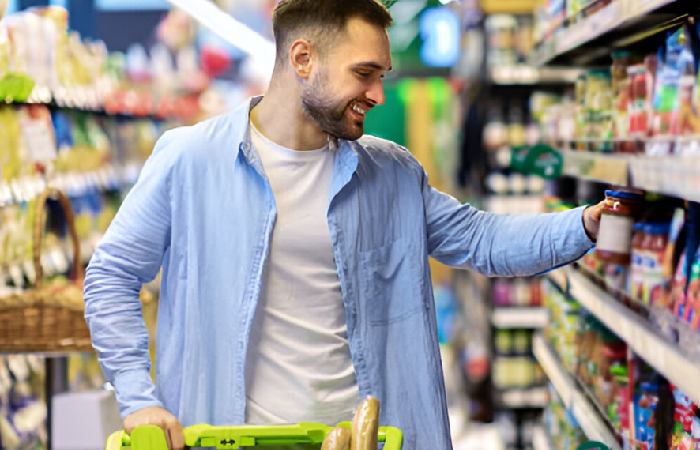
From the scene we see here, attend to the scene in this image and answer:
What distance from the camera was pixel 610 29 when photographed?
3.00 metres

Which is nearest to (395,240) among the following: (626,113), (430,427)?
(430,427)

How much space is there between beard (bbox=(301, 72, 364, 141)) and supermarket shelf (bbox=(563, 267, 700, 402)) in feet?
2.54

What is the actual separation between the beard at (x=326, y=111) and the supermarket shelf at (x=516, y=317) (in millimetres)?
4435

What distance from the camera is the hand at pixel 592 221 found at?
268cm

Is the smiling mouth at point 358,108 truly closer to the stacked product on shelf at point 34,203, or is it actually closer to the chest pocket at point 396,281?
the chest pocket at point 396,281

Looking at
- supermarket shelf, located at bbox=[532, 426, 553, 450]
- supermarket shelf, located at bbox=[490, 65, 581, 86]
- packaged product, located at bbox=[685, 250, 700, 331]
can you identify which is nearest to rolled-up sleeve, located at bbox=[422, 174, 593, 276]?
packaged product, located at bbox=[685, 250, 700, 331]

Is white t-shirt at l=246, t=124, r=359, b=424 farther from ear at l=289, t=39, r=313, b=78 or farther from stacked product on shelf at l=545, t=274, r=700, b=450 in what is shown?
stacked product on shelf at l=545, t=274, r=700, b=450

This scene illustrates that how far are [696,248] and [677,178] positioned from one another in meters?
0.32

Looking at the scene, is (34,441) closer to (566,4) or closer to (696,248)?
(566,4)

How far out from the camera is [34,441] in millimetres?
5598

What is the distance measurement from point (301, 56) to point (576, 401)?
1589 mm

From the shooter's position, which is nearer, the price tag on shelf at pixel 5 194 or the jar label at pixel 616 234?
the jar label at pixel 616 234

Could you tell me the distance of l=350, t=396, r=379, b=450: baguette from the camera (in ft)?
6.33

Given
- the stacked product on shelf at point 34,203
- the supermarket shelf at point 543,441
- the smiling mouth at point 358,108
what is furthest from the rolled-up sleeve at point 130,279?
the supermarket shelf at point 543,441
